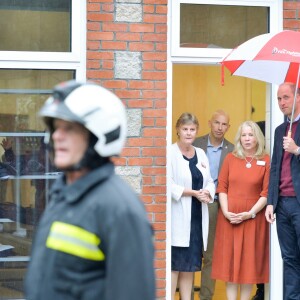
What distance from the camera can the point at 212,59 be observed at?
7828 millimetres

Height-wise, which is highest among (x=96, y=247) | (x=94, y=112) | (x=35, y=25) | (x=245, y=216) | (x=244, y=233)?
(x=35, y=25)

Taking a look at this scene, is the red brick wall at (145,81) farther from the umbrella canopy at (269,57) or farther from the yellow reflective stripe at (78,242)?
the yellow reflective stripe at (78,242)

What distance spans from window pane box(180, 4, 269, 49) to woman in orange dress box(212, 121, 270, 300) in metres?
0.79

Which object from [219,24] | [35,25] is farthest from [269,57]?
[35,25]

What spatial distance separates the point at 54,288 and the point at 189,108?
7.33 metres

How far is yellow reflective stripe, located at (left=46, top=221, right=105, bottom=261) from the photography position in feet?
9.39

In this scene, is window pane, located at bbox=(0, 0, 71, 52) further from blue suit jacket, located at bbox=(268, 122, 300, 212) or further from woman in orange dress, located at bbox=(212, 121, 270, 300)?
blue suit jacket, located at bbox=(268, 122, 300, 212)

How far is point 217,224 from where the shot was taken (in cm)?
803

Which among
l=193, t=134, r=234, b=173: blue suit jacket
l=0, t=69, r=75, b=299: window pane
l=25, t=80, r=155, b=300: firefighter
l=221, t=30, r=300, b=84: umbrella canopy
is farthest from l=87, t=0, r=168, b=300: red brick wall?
l=25, t=80, r=155, b=300: firefighter

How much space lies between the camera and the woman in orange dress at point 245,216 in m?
7.79

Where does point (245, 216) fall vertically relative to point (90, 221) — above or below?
below

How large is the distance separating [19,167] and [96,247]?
15.7 feet

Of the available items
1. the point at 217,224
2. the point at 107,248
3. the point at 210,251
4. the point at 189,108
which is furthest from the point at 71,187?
the point at 189,108

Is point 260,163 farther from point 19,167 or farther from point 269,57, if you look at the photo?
point 19,167
